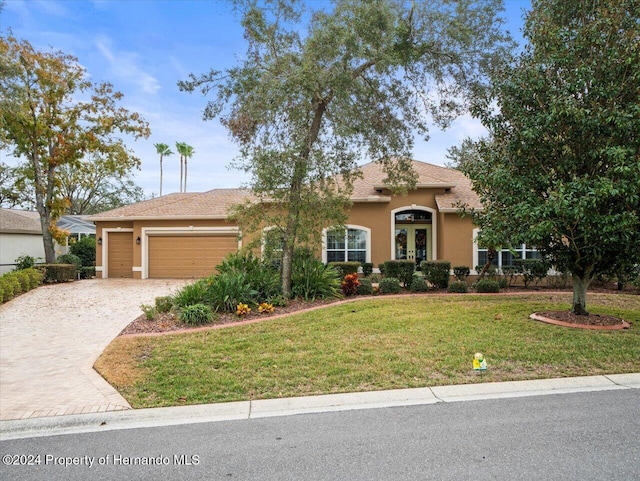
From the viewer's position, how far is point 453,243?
617 inches

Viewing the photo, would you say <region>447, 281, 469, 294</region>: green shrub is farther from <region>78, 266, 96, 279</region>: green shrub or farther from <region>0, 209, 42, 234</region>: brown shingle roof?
<region>0, 209, 42, 234</region>: brown shingle roof

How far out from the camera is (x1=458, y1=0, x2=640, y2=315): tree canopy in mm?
6879

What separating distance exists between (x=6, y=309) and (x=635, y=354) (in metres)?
14.7

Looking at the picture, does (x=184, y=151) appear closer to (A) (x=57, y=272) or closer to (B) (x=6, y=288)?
(A) (x=57, y=272)

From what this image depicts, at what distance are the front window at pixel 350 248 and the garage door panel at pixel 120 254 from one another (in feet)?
32.5

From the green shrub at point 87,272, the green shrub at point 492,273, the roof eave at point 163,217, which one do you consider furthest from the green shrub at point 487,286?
the green shrub at point 87,272

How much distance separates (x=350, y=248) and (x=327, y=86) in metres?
7.69

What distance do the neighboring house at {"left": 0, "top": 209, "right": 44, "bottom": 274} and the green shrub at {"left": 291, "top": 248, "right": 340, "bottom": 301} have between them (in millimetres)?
20880

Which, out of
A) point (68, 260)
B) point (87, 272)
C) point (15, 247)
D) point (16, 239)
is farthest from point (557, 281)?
point (16, 239)

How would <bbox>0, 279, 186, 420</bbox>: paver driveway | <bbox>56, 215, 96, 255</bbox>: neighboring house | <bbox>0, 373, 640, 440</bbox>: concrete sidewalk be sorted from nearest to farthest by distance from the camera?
<bbox>0, 373, 640, 440</bbox>: concrete sidewalk
<bbox>0, 279, 186, 420</bbox>: paver driveway
<bbox>56, 215, 96, 255</bbox>: neighboring house

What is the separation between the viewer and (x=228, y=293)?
9867mm

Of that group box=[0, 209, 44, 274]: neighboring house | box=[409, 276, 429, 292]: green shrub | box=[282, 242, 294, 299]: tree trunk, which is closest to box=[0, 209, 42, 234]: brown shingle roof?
box=[0, 209, 44, 274]: neighboring house

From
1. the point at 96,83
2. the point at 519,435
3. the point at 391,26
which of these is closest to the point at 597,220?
the point at 519,435

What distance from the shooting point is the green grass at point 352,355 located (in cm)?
545
